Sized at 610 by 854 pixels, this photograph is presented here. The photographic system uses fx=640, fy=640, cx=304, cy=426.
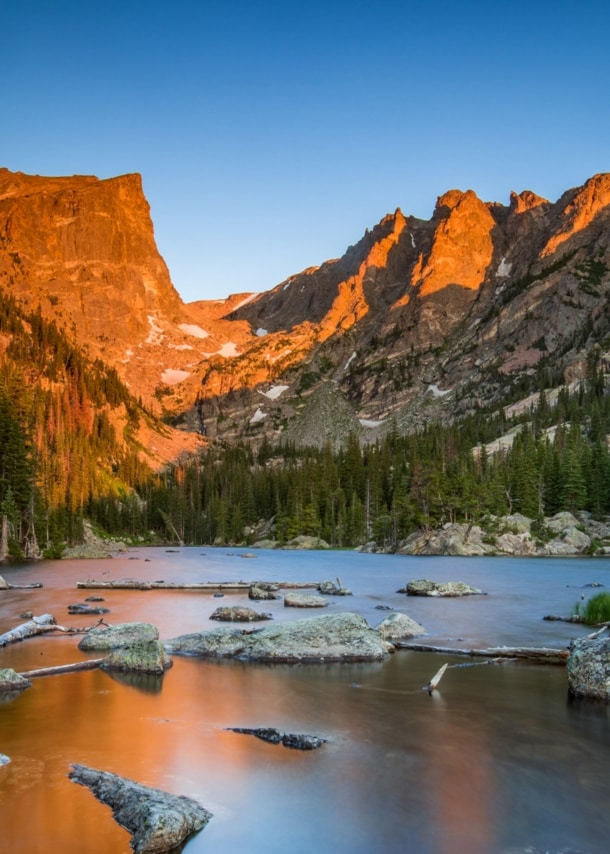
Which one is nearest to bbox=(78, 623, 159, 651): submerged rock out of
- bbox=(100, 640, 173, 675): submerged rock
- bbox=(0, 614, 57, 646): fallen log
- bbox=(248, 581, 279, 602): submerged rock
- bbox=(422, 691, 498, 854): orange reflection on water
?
bbox=(100, 640, 173, 675): submerged rock

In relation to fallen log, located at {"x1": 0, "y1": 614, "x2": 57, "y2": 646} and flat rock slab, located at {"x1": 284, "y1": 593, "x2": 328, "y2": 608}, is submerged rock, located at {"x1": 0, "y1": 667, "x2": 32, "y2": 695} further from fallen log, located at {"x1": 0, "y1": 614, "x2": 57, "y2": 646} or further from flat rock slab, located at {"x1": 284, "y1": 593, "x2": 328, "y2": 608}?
flat rock slab, located at {"x1": 284, "y1": 593, "x2": 328, "y2": 608}

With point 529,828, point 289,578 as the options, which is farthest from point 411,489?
point 529,828

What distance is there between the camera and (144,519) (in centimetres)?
13125

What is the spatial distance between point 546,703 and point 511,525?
66.7 meters

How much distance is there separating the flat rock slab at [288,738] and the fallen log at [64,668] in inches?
288

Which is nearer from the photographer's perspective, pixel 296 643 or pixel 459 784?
pixel 459 784

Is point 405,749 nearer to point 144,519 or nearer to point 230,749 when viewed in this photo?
point 230,749

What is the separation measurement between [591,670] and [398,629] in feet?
28.9

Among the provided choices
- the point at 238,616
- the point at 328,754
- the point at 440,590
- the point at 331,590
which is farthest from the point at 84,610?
the point at 328,754

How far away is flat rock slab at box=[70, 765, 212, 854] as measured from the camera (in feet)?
28.2

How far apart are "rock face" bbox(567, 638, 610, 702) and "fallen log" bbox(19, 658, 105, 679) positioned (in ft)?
43.5

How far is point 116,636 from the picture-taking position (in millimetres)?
21781

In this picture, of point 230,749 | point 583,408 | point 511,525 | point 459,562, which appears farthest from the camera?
point 583,408

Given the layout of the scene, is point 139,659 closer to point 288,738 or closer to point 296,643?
point 296,643
